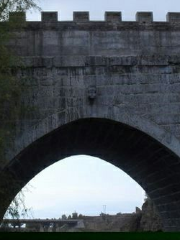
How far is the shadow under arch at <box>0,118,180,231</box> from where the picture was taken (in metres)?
11.9

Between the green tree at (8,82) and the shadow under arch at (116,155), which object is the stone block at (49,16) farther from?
the shadow under arch at (116,155)

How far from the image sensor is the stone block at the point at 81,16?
39.4ft

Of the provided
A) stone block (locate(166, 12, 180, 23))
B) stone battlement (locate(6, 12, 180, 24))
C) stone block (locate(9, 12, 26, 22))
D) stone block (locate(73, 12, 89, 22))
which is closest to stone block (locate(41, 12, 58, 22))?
stone battlement (locate(6, 12, 180, 24))

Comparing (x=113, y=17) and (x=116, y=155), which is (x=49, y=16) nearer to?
(x=113, y=17)

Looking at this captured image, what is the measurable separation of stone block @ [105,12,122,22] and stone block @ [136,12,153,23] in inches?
18.3

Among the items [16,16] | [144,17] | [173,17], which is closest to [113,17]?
[144,17]

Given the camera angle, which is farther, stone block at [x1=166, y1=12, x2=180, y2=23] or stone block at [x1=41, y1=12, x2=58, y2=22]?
stone block at [x1=166, y1=12, x2=180, y2=23]

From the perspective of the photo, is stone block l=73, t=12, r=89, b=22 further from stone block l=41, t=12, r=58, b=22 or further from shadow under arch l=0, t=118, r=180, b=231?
shadow under arch l=0, t=118, r=180, b=231

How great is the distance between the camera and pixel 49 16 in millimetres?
12008

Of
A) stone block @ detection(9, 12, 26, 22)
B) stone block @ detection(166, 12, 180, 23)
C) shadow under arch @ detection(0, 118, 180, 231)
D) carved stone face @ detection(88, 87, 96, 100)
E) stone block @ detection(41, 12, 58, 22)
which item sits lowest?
shadow under arch @ detection(0, 118, 180, 231)

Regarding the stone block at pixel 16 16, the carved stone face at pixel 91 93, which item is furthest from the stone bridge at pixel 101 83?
the stone block at pixel 16 16

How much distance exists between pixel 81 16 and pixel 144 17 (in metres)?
1.59
